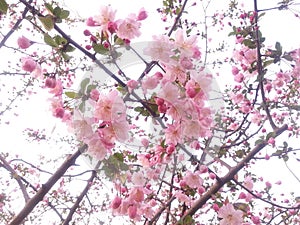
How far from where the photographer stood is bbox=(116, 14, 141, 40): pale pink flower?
1.23 metres

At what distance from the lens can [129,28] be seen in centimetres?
125

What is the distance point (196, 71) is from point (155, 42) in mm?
197

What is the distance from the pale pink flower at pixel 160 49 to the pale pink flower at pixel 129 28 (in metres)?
0.08

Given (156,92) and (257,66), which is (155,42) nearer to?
(156,92)

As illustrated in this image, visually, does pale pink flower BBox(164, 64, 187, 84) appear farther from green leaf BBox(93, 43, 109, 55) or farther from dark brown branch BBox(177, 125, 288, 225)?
dark brown branch BBox(177, 125, 288, 225)

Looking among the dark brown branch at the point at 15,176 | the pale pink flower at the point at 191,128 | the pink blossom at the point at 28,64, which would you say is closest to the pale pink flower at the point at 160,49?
the pale pink flower at the point at 191,128

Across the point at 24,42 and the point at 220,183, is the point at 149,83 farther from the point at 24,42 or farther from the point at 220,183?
the point at 220,183

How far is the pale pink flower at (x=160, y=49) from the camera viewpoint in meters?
1.22

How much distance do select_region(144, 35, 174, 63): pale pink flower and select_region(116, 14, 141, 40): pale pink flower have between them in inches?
3.1

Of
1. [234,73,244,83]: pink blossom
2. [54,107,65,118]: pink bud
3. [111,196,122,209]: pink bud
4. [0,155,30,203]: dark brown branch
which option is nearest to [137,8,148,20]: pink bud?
[54,107,65,118]: pink bud

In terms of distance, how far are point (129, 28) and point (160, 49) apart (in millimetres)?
147

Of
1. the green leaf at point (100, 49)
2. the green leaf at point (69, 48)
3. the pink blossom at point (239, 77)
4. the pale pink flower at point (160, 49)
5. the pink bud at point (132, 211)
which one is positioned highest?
the pink blossom at point (239, 77)

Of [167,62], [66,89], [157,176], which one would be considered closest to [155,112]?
[167,62]

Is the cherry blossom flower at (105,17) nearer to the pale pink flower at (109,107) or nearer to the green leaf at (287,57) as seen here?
the pale pink flower at (109,107)
